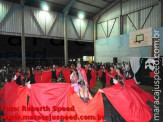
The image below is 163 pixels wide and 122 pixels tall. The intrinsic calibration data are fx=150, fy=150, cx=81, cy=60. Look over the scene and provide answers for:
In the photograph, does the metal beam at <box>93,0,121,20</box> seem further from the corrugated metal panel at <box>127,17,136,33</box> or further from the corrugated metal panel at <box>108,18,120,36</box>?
the corrugated metal panel at <box>127,17,136,33</box>

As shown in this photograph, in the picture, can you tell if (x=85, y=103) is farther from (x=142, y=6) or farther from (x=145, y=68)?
(x=142, y=6)

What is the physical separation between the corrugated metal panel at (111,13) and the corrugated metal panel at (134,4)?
3.15 ft

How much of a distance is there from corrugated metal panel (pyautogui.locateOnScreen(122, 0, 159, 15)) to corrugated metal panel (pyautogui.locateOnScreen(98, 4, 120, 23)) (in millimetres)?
961

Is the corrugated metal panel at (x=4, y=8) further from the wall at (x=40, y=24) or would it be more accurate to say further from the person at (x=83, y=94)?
the person at (x=83, y=94)

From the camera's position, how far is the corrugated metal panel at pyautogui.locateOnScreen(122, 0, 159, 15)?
18.9 meters

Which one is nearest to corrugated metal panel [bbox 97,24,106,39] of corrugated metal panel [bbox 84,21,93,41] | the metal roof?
corrugated metal panel [bbox 84,21,93,41]

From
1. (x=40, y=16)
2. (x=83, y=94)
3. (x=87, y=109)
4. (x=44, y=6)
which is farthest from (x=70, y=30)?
(x=87, y=109)

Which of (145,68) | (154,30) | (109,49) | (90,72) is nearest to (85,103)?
(90,72)

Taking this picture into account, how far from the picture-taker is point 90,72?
998cm

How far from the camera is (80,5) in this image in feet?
67.4

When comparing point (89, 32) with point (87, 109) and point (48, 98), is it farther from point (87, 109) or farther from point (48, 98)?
point (87, 109)

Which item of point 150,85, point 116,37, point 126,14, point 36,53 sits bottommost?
point 150,85

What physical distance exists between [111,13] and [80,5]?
17.5 ft

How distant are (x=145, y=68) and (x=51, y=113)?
931 centimetres
